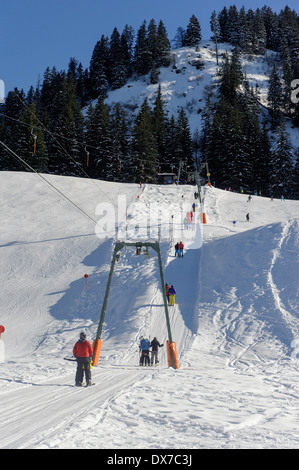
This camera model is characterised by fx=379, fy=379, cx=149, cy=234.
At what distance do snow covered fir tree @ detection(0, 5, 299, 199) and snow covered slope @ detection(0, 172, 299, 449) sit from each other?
756cm

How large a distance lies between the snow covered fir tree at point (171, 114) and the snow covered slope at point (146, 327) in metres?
7.56

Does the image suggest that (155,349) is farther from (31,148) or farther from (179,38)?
(179,38)

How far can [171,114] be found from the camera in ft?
351

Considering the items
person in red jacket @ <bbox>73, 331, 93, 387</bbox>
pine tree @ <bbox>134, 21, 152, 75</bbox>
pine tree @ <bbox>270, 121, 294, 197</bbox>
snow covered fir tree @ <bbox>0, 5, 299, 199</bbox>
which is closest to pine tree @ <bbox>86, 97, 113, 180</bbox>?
snow covered fir tree @ <bbox>0, 5, 299, 199</bbox>

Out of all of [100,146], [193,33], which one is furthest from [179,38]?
[100,146]

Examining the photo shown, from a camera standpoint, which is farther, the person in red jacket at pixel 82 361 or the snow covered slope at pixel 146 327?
the person in red jacket at pixel 82 361

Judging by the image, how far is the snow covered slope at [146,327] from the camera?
→ 6.46m

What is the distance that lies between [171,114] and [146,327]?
3798 inches

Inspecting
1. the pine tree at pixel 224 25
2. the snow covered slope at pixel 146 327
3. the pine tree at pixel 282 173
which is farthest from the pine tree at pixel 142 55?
the snow covered slope at pixel 146 327

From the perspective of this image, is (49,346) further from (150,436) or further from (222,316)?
(150,436)

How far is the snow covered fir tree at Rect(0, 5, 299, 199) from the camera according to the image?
6619 centimetres

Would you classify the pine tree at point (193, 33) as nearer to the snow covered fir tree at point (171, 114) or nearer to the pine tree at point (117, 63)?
the snow covered fir tree at point (171, 114)
